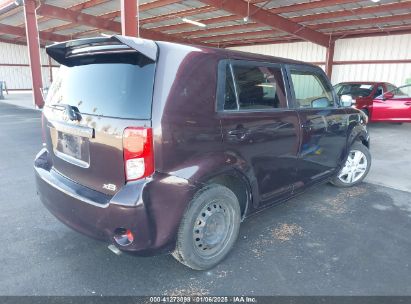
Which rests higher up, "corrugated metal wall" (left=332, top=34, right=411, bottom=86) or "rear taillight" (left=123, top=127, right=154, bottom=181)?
"corrugated metal wall" (left=332, top=34, right=411, bottom=86)

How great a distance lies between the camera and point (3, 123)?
994cm

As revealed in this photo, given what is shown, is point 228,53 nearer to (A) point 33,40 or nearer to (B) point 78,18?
(A) point 33,40

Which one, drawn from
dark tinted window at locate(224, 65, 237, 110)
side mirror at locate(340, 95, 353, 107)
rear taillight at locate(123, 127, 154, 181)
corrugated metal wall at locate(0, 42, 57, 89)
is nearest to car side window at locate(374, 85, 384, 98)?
side mirror at locate(340, 95, 353, 107)

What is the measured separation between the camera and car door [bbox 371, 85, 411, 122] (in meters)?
Result: 9.21

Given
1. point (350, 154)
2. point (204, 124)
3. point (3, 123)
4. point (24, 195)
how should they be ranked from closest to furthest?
point (204, 124)
point (24, 195)
point (350, 154)
point (3, 123)

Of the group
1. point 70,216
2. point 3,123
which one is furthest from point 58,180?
point 3,123

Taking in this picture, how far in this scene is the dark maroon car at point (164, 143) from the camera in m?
2.04

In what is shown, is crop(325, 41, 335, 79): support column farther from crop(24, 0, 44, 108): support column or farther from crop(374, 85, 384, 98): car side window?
crop(24, 0, 44, 108): support column

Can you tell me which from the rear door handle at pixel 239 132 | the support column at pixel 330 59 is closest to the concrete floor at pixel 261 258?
the rear door handle at pixel 239 132

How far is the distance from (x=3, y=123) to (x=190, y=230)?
10.1 m

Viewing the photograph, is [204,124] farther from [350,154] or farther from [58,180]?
[350,154]

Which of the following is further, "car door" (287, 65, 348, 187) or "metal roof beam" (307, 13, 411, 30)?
"metal roof beam" (307, 13, 411, 30)

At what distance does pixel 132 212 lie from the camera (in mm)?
2006

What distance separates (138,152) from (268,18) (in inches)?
469
